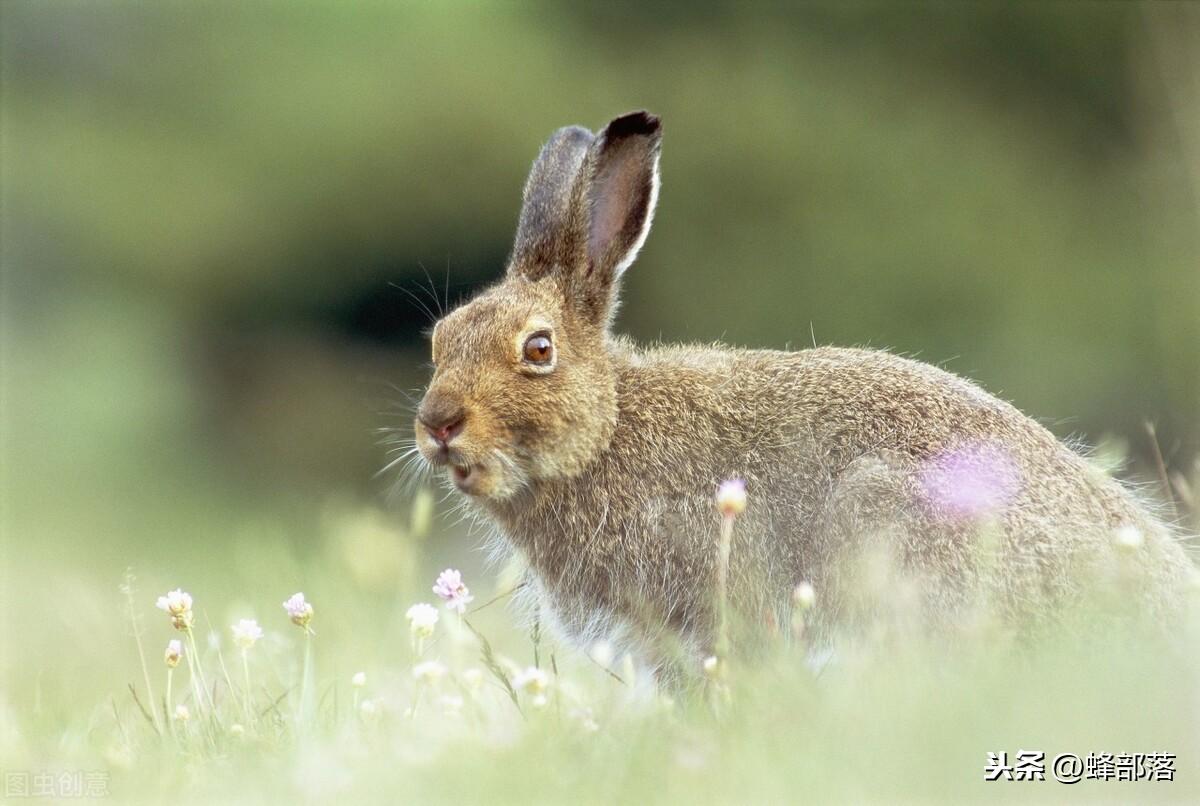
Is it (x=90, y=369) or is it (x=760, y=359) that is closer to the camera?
(x=760, y=359)

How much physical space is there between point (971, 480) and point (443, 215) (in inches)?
311

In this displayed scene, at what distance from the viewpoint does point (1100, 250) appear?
34.3 ft

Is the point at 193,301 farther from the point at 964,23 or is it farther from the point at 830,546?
the point at 830,546

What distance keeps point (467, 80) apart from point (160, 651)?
571 cm

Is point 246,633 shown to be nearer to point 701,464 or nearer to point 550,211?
point 701,464

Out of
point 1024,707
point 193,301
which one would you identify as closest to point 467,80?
point 193,301

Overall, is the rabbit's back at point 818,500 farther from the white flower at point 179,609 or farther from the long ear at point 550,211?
the white flower at point 179,609

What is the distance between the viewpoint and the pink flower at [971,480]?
4.04 m

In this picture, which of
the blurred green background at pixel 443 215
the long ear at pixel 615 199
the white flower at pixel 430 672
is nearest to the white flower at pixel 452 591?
the white flower at pixel 430 672

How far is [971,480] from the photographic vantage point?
411 centimetres

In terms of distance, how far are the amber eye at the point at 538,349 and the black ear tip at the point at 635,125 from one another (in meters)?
0.75

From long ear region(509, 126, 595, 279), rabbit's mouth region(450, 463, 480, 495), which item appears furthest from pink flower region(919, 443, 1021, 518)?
long ear region(509, 126, 595, 279)

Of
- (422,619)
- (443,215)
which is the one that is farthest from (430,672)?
(443,215)

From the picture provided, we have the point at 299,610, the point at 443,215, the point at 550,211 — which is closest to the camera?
the point at 299,610
